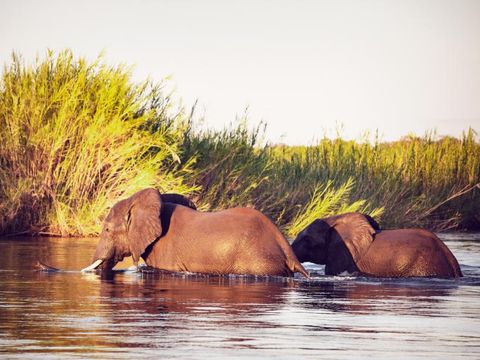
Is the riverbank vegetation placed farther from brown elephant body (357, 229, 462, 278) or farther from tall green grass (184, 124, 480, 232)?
brown elephant body (357, 229, 462, 278)

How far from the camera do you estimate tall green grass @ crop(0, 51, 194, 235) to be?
65.0 ft

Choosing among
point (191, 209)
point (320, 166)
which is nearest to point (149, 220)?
point (191, 209)

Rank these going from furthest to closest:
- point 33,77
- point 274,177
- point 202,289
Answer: point 274,177 < point 33,77 < point 202,289

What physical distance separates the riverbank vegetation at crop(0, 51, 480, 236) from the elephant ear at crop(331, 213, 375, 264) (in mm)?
5819

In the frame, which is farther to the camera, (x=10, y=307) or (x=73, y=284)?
(x=73, y=284)

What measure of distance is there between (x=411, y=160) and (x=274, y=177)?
6.19 meters

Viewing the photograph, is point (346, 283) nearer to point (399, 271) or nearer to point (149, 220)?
point (399, 271)

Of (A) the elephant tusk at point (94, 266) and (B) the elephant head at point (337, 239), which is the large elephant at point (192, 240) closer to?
(A) the elephant tusk at point (94, 266)

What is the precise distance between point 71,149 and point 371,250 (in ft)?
26.7

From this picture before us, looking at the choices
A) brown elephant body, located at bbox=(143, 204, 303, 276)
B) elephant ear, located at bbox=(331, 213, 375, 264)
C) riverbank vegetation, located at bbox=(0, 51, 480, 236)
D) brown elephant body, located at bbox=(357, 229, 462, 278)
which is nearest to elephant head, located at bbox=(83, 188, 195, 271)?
brown elephant body, located at bbox=(143, 204, 303, 276)

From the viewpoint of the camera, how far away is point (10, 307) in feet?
30.6

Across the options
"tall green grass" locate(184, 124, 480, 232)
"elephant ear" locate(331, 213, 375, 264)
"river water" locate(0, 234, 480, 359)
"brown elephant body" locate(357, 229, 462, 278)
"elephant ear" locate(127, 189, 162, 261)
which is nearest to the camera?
"river water" locate(0, 234, 480, 359)

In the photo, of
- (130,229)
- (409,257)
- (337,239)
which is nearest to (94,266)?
(130,229)

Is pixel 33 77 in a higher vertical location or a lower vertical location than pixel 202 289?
higher
